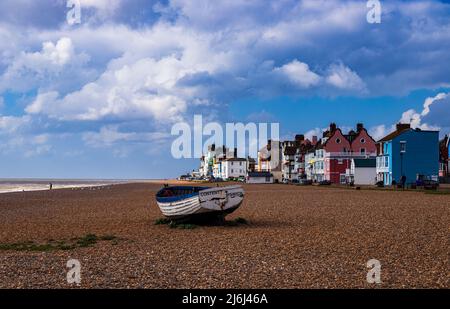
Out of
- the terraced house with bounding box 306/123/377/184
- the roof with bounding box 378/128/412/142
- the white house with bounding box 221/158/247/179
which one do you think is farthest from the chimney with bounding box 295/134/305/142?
the roof with bounding box 378/128/412/142

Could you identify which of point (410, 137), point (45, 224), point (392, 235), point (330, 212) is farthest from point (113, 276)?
point (410, 137)

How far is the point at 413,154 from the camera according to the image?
84.8 m

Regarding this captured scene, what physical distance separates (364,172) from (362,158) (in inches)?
318

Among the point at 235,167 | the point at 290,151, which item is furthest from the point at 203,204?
the point at 235,167

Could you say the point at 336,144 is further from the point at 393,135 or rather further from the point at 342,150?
the point at 393,135

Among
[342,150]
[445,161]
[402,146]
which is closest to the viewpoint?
[402,146]

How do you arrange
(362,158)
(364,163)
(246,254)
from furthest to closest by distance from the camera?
(362,158)
(364,163)
(246,254)

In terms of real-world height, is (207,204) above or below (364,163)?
below

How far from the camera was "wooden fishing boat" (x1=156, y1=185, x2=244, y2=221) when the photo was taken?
969 inches

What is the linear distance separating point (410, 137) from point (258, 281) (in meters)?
77.5

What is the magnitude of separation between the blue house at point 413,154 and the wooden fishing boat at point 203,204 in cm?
6386

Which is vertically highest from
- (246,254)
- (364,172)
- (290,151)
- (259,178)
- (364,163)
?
(290,151)

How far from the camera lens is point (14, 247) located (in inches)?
750

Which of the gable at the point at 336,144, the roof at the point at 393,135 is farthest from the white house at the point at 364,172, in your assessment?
the gable at the point at 336,144
